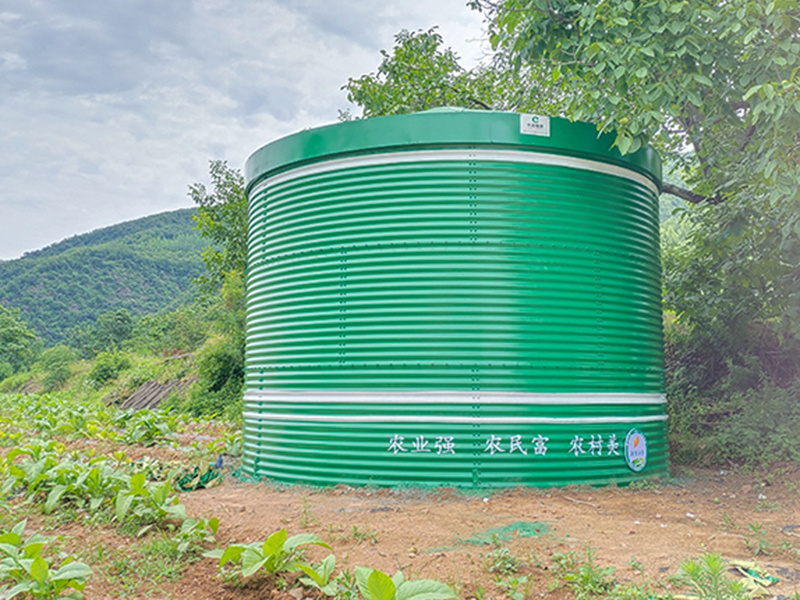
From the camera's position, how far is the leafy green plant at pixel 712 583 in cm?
259

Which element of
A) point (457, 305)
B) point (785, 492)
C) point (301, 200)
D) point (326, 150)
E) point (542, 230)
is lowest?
point (785, 492)

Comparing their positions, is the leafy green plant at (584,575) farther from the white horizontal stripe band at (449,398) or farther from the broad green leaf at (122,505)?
the broad green leaf at (122,505)

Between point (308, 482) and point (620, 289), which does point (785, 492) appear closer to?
point (620, 289)

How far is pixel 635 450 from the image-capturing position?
605 centimetres

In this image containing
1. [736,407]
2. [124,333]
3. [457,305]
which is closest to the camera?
[457,305]

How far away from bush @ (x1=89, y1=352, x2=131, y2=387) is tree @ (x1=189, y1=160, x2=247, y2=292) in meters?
7.71

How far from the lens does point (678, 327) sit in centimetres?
1234

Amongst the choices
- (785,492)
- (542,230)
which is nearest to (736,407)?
(785,492)

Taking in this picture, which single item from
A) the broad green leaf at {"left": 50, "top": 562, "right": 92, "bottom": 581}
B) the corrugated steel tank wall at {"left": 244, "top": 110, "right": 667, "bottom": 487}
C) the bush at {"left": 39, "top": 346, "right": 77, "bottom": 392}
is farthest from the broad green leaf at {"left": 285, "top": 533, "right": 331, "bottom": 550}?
the bush at {"left": 39, "top": 346, "right": 77, "bottom": 392}

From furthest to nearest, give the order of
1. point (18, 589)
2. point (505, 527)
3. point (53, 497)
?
1. point (53, 497)
2. point (505, 527)
3. point (18, 589)

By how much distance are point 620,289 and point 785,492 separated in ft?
8.13

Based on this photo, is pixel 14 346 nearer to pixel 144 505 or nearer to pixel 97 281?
pixel 97 281

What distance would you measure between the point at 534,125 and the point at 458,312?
182 cm

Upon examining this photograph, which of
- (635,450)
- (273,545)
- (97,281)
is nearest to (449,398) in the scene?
(635,450)
